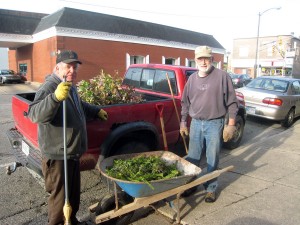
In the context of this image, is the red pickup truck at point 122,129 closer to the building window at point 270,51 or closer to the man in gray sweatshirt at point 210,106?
the man in gray sweatshirt at point 210,106

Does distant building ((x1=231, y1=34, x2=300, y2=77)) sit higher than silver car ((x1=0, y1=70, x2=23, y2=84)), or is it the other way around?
distant building ((x1=231, y1=34, x2=300, y2=77))

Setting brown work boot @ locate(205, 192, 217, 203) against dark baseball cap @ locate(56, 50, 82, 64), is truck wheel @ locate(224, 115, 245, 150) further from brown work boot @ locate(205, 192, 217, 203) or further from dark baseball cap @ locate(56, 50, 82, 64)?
dark baseball cap @ locate(56, 50, 82, 64)

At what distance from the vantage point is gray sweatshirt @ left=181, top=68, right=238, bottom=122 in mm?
3793

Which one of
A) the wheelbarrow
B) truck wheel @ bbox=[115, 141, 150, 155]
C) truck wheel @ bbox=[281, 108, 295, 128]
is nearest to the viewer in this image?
the wheelbarrow

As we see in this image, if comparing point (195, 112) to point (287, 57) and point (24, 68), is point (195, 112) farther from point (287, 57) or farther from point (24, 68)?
point (287, 57)

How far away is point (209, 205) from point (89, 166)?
170cm

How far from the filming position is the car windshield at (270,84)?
31.5 feet

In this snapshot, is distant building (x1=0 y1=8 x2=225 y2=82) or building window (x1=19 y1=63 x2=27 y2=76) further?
building window (x1=19 y1=63 x2=27 y2=76)

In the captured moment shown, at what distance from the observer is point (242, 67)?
60.3 meters

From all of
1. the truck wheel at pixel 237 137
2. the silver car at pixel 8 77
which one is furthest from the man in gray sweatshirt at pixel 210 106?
the silver car at pixel 8 77

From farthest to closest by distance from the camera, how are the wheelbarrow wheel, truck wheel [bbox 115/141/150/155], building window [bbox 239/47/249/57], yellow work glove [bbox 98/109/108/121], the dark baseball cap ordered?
building window [bbox 239/47/249/57], truck wheel [bbox 115/141/150/155], yellow work glove [bbox 98/109/108/121], the wheelbarrow wheel, the dark baseball cap

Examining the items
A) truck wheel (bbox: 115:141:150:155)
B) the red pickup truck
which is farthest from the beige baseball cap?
truck wheel (bbox: 115:141:150:155)

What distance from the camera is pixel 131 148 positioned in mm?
4145

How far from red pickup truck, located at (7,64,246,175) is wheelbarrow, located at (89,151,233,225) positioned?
18.2 inches
